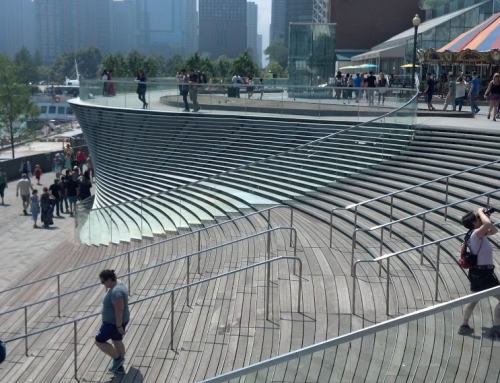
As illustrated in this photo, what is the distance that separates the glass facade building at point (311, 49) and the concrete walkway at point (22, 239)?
1767 centimetres

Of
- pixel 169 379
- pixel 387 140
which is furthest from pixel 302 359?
pixel 387 140

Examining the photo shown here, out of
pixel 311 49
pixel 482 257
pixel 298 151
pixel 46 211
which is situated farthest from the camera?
pixel 311 49

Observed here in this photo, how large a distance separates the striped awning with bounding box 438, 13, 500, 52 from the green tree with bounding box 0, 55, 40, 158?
29.0 metres

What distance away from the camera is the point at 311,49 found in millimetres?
37938

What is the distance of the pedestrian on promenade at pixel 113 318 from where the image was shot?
7.96 meters

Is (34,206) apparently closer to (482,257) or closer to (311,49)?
(482,257)

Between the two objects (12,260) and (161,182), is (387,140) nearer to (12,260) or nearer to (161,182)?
(161,182)

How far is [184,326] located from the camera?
877 centimetres

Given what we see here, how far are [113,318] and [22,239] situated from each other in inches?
521

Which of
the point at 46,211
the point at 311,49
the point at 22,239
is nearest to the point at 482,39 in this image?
the point at 311,49

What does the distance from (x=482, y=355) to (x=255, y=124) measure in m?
16.6

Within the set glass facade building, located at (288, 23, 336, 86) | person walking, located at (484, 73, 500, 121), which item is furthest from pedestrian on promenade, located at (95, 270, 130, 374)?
glass facade building, located at (288, 23, 336, 86)

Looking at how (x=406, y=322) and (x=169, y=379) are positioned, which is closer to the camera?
(x=406, y=322)

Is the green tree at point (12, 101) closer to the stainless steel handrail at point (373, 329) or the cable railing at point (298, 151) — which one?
the cable railing at point (298, 151)
